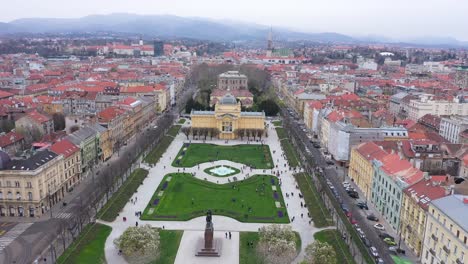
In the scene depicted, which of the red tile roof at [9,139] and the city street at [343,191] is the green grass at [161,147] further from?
the city street at [343,191]

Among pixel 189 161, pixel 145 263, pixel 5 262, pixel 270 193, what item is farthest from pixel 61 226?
pixel 189 161

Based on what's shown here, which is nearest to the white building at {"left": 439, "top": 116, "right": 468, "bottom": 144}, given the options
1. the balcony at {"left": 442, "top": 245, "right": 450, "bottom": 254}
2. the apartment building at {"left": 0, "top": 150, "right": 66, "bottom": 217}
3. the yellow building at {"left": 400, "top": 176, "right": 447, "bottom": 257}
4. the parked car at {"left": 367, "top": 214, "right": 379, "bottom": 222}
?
the parked car at {"left": 367, "top": 214, "right": 379, "bottom": 222}

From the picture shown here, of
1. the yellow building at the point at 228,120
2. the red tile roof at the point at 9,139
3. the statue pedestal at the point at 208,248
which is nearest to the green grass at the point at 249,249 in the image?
the statue pedestal at the point at 208,248

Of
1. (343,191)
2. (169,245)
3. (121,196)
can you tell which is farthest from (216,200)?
(343,191)

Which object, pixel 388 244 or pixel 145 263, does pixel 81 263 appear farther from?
pixel 388 244

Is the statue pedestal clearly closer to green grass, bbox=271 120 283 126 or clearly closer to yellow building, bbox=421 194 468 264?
yellow building, bbox=421 194 468 264
